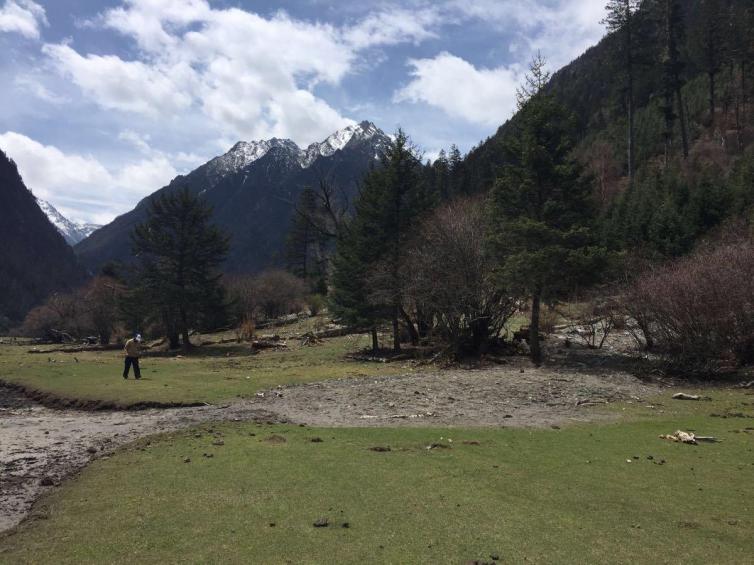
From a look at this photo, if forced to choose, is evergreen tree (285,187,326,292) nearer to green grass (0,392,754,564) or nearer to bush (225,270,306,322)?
bush (225,270,306,322)

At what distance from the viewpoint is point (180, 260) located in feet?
161

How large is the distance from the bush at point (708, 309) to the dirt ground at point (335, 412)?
270 cm

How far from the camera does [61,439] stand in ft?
44.7

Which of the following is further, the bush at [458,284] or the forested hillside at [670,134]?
the forested hillside at [670,134]

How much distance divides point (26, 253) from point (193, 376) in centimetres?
18910

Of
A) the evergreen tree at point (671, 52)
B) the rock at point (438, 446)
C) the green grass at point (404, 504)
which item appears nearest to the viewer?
the green grass at point (404, 504)

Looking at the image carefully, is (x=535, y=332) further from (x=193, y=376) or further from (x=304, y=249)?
(x=304, y=249)

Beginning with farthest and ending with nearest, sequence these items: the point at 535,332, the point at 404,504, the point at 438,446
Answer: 1. the point at 535,332
2. the point at 438,446
3. the point at 404,504

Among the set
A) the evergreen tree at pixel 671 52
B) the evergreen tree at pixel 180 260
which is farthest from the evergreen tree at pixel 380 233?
the evergreen tree at pixel 671 52

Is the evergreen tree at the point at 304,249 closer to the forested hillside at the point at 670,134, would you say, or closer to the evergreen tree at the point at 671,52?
the forested hillside at the point at 670,134

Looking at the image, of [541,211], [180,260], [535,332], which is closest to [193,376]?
[535,332]

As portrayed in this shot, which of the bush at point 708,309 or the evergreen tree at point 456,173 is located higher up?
the evergreen tree at point 456,173

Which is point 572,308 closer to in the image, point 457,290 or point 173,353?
point 457,290

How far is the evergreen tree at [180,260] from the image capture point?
1874 inches
